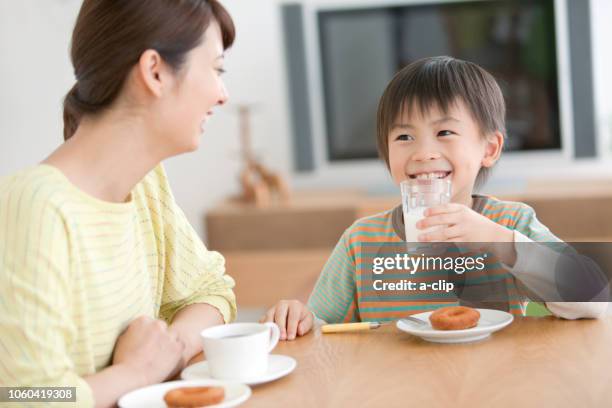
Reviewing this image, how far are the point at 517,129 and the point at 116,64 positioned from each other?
11.2ft

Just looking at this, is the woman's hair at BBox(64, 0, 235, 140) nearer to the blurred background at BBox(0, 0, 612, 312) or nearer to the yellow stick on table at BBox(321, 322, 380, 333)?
the yellow stick on table at BBox(321, 322, 380, 333)

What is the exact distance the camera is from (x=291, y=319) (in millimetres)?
1339

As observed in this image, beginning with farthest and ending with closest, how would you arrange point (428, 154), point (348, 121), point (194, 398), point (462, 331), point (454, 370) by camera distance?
point (348, 121) < point (428, 154) < point (462, 331) < point (454, 370) < point (194, 398)

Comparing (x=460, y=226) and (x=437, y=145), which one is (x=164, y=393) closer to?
(x=460, y=226)

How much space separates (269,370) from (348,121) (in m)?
3.44

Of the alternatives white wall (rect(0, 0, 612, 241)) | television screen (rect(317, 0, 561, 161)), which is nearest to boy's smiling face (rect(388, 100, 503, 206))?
white wall (rect(0, 0, 612, 241))

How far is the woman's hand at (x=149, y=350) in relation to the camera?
3.60 feet

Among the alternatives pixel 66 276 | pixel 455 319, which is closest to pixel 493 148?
pixel 455 319

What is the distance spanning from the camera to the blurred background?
3.99 metres

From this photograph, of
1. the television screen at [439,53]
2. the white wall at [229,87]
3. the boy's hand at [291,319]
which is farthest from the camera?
the television screen at [439,53]

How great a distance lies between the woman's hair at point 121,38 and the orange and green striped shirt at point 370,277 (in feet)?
1.83

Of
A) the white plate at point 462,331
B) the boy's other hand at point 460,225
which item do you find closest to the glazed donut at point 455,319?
the white plate at point 462,331

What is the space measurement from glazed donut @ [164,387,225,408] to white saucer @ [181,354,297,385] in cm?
7

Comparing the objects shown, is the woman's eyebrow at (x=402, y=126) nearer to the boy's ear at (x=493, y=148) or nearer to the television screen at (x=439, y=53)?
the boy's ear at (x=493, y=148)
